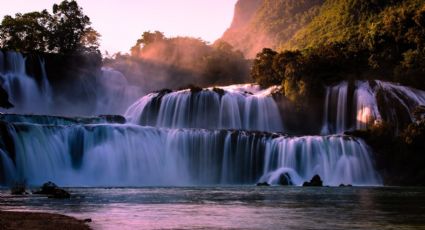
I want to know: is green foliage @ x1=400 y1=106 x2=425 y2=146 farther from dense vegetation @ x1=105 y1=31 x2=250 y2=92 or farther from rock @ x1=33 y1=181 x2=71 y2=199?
dense vegetation @ x1=105 y1=31 x2=250 y2=92

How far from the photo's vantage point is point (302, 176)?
5369 cm

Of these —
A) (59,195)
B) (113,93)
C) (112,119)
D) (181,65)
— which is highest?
(181,65)

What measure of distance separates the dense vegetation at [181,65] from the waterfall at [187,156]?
1523 inches

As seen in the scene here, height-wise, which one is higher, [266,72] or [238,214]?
[266,72]

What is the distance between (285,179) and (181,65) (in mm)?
54460

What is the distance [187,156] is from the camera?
5541cm

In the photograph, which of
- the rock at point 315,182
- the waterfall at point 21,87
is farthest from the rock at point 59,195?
the waterfall at point 21,87

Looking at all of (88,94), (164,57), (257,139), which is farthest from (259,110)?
(164,57)

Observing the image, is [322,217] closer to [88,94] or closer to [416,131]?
[416,131]

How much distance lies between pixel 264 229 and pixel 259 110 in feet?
172

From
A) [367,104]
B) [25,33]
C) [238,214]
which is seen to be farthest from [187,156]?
[25,33]

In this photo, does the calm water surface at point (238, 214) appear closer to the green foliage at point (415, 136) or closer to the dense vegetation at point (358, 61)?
the green foliage at point (415, 136)

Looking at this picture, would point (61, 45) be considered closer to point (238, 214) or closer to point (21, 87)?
point (21, 87)

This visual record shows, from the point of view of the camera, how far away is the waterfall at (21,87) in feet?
237
